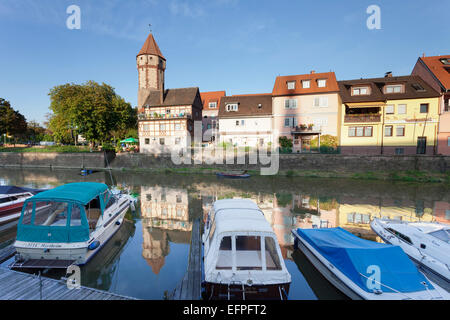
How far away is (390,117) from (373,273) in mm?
38063

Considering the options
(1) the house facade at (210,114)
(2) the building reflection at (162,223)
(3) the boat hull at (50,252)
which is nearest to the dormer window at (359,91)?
(1) the house facade at (210,114)

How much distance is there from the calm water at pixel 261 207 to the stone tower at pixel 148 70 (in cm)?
2982

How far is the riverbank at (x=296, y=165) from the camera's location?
30.3m

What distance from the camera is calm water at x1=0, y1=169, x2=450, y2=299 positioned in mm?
8156

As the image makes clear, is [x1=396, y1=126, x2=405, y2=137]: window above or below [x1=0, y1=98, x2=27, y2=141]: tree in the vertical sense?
below

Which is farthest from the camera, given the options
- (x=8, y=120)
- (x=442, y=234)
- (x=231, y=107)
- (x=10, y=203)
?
(x=8, y=120)

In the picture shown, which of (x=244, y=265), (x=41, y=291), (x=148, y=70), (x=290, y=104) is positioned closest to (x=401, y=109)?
(x=290, y=104)

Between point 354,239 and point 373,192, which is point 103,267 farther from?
point 373,192

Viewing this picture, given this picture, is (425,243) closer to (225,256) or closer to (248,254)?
(248,254)

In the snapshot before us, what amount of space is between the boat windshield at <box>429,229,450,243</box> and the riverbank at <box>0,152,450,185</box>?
80.4ft

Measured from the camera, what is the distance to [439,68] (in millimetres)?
36156

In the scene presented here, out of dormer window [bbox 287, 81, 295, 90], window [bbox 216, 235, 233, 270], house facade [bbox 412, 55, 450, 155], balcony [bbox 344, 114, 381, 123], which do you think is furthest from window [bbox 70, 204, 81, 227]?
house facade [bbox 412, 55, 450, 155]

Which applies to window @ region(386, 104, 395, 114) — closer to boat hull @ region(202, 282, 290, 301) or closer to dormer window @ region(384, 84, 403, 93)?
dormer window @ region(384, 84, 403, 93)

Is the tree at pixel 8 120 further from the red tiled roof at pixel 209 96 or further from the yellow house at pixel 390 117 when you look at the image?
the yellow house at pixel 390 117
